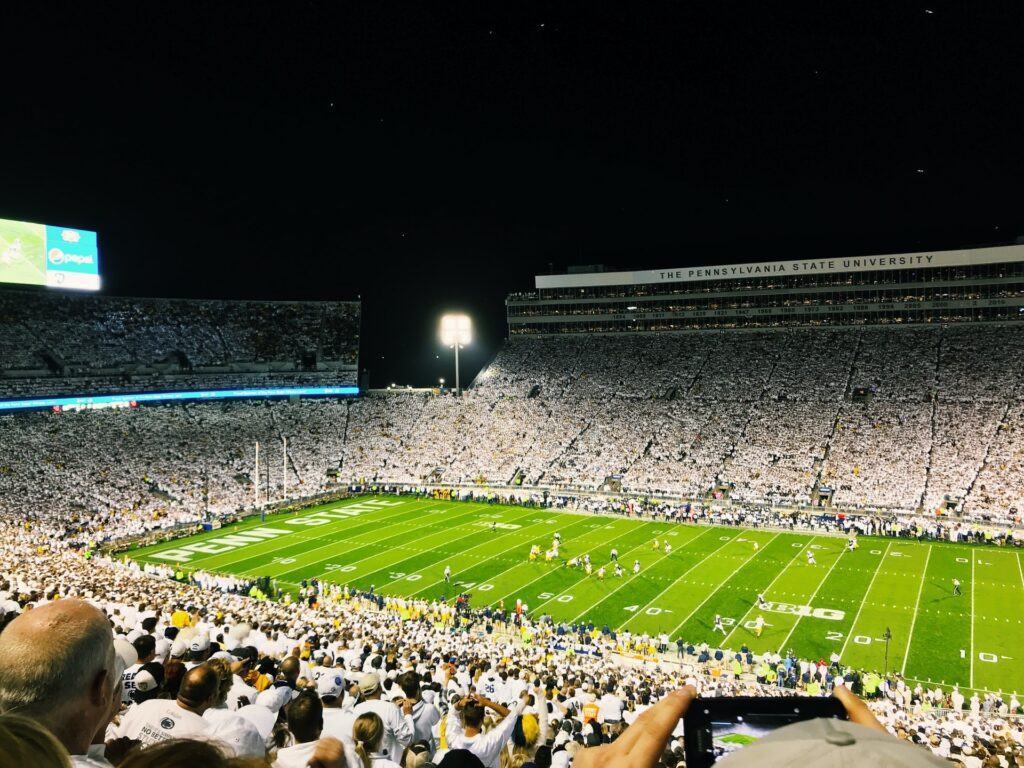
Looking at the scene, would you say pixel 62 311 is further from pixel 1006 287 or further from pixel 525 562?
pixel 1006 287

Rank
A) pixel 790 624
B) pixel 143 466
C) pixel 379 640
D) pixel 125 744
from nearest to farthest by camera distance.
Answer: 1. pixel 125 744
2. pixel 379 640
3. pixel 790 624
4. pixel 143 466

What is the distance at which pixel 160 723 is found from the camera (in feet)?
12.2

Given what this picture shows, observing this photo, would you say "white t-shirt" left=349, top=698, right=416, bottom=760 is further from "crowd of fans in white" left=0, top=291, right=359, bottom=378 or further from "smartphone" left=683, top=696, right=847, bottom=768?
"crowd of fans in white" left=0, top=291, right=359, bottom=378

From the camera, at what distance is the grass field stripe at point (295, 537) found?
29406mm

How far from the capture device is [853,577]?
2577 cm

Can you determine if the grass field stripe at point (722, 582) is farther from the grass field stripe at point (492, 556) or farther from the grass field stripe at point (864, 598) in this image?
the grass field stripe at point (492, 556)

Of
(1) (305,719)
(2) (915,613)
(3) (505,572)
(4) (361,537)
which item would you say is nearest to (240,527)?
(4) (361,537)

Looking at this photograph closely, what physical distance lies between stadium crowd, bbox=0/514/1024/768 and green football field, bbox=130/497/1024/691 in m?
1.93

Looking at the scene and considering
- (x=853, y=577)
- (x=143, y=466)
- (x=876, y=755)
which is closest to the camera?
(x=876, y=755)

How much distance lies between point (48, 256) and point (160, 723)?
48877mm

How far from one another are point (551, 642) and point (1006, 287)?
150 ft

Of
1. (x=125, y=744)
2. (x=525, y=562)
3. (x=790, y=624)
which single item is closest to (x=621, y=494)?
(x=525, y=562)

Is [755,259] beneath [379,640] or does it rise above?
above

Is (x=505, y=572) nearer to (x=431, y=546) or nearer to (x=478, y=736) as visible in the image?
(x=431, y=546)
